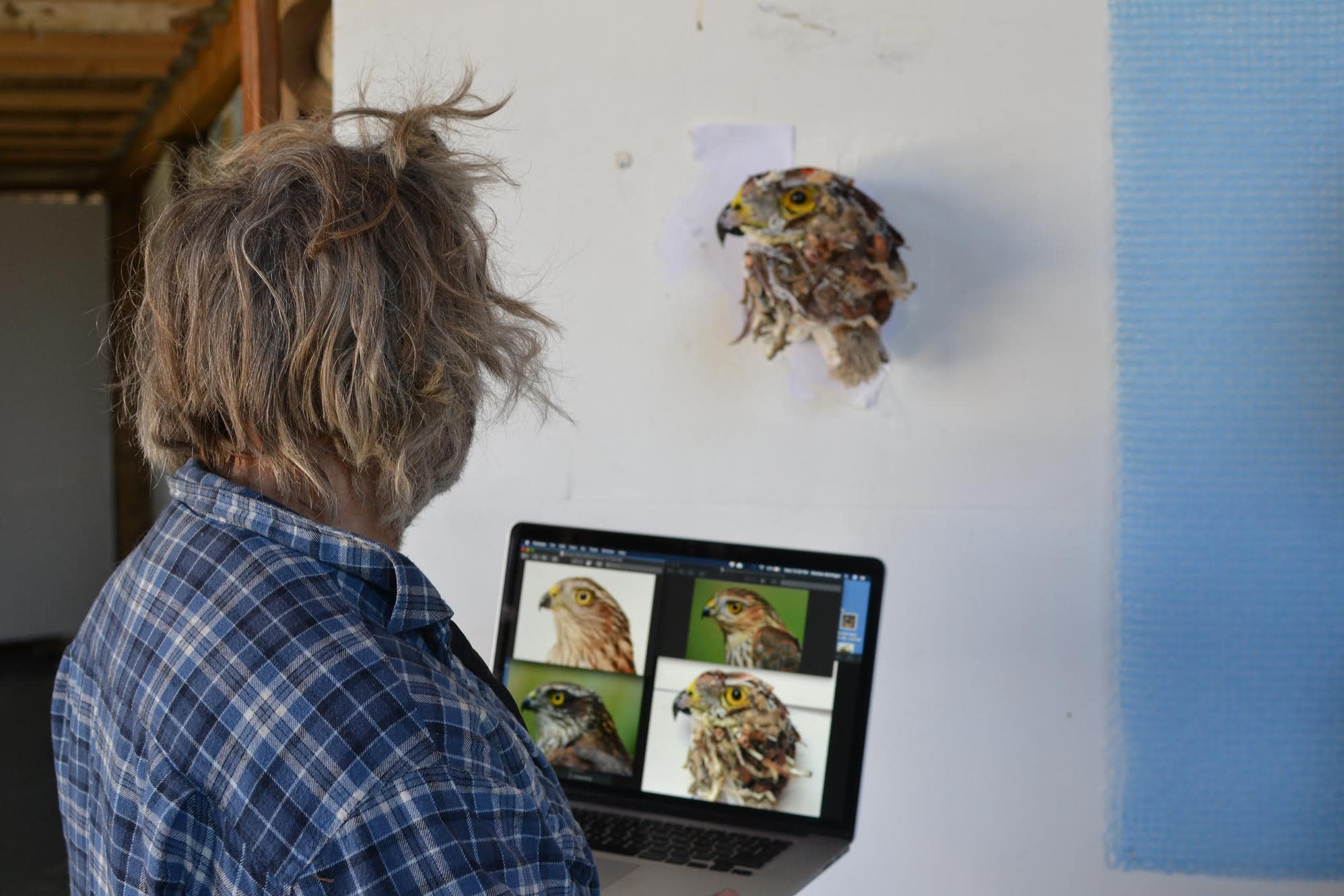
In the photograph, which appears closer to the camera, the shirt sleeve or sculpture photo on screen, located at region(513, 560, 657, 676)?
the shirt sleeve

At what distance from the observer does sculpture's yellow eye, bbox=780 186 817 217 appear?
1.54 meters

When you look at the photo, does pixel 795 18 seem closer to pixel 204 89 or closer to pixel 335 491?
pixel 335 491

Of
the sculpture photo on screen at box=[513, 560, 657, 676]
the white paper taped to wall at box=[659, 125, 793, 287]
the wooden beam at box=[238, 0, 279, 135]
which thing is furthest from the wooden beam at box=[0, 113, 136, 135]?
the sculpture photo on screen at box=[513, 560, 657, 676]

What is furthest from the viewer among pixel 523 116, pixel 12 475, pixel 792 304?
pixel 12 475

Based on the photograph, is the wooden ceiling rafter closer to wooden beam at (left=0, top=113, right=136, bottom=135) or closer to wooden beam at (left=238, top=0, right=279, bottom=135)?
wooden beam at (left=0, top=113, right=136, bottom=135)

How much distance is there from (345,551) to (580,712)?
2.20 ft

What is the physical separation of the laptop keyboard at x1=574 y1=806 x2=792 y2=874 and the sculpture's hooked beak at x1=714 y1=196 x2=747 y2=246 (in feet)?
2.54

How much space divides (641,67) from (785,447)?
2.02 ft

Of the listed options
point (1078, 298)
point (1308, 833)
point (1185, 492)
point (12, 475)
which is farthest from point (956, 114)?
point (12, 475)

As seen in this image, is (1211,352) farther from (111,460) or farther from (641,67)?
(111,460)

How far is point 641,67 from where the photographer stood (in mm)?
1751

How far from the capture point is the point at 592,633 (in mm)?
1365

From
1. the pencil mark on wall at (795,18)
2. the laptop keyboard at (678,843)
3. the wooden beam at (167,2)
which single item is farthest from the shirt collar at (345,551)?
the wooden beam at (167,2)

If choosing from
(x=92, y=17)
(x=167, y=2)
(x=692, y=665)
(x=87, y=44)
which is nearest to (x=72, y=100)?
(x=87, y=44)
